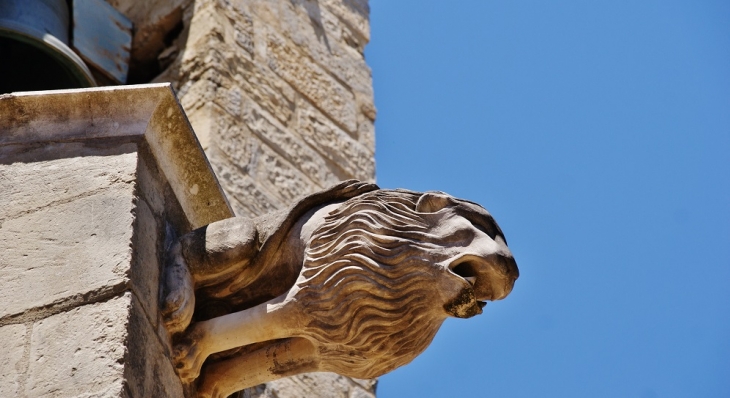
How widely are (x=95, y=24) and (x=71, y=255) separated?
3116 millimetres

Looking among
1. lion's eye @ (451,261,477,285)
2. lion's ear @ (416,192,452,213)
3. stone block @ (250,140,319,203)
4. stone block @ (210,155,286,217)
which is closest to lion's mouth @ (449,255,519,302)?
lion's eye @ (451,261,477,285)

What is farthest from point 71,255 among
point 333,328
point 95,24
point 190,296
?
point 95,24

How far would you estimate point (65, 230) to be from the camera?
116 inches

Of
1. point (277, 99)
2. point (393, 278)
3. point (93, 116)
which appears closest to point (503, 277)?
point (393, 278)

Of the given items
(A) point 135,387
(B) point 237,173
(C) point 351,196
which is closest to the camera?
(A) point 135,387

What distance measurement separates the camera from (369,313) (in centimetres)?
295

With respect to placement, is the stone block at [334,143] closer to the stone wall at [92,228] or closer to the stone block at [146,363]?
the stone wall at [92,228]

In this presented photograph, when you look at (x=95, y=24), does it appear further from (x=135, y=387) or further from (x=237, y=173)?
(x=135, y=387)

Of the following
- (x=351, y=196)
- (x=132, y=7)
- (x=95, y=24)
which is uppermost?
(x=132, y=7)

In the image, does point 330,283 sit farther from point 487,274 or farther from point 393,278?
point 487,274

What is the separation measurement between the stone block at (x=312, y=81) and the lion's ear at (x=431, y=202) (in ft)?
9.58

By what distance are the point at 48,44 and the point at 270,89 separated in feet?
4.08

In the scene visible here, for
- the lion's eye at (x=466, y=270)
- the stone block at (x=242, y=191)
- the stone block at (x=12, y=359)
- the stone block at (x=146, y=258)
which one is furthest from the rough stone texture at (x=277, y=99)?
the stone block at (x=12, y=359)

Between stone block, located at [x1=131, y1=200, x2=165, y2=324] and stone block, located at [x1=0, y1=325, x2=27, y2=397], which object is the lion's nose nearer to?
stone block, located at [x1=131, y1=200, x2=165, y2=324]
